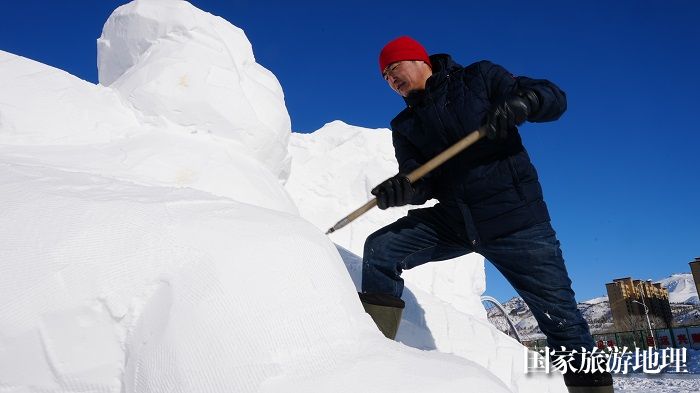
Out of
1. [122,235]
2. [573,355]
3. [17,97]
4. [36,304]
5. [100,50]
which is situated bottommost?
[573,355]

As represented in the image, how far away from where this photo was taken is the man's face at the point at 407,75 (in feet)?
7.34

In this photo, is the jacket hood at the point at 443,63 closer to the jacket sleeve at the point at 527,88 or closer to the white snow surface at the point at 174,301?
the jacket sleeve at the point at 527,88

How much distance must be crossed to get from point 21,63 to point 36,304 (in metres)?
1.99

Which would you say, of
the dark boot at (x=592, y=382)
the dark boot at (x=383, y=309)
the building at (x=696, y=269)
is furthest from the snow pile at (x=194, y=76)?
the building at (x=696, y=269)

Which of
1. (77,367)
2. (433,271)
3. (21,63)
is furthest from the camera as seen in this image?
(433,271)

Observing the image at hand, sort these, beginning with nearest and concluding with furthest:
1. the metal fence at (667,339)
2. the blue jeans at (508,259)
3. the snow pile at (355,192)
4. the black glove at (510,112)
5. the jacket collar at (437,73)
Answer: the black glove at (510,112), the blue jeans at (508,259), the jacket collar at (437,73), the snow pile at (355,192), the metal fence at (667,339)

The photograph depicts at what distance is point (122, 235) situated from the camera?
3.68 feet

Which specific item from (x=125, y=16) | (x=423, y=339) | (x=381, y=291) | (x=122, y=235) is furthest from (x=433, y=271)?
(x=122, y=235)

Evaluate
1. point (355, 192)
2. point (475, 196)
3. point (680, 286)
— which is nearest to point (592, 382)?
point (475, 196)

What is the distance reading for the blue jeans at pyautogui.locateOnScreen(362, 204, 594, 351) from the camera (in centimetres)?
199

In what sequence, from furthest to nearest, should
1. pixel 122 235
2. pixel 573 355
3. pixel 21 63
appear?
pixel 21 63, pixel 573 355, pixel 122 235

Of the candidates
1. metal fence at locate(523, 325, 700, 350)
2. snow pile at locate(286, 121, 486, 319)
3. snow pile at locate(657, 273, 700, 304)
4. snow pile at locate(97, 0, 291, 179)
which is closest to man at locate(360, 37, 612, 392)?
snow pile at locate(97, 0, 291, 179)

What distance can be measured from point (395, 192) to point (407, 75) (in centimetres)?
57

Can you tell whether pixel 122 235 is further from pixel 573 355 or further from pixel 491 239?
pixel 573 355
